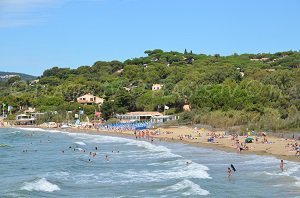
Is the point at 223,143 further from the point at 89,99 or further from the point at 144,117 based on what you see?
the point at 89,99

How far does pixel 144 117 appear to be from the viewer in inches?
3708

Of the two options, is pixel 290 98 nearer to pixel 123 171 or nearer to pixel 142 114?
pixel 142 114

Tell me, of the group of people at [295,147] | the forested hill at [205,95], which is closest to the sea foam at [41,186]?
the group of people at [295,147]

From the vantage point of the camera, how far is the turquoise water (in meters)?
29.1

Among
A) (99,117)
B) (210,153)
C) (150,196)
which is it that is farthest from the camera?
(99,117)

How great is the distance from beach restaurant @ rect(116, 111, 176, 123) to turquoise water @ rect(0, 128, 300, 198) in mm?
33730

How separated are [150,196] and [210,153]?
2008 centimetres

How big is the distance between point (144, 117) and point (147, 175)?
5903 cm

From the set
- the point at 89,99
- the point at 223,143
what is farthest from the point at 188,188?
the point at 89,99

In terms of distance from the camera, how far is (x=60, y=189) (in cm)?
3109

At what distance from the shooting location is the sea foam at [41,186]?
3123 centimetres

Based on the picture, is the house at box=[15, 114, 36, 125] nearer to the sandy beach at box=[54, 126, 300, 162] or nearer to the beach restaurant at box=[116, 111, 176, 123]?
the beach restaurant at box=[116, 111, 176, 123]

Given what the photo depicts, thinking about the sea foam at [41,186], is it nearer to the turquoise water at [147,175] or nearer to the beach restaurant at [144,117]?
the turquoise water at [147,175]

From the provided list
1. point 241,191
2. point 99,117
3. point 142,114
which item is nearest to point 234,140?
point 241,191
